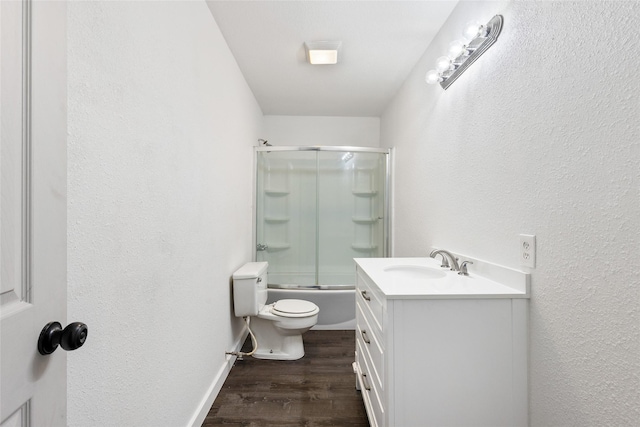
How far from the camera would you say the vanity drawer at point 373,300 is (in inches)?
43.7

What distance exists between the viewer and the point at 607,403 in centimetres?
75

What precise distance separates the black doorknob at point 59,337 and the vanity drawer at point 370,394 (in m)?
1.01

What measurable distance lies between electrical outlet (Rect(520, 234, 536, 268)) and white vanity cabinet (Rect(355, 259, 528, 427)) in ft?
0.37

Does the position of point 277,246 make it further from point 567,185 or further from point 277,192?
point 567,185

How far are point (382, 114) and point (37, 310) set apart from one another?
3299 millimetres

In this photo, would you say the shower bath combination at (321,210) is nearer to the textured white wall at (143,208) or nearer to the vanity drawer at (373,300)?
the textured white wall at (143,208)

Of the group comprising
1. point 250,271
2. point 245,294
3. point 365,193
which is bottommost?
point 245,294

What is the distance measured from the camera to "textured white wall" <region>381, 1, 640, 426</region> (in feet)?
2.31

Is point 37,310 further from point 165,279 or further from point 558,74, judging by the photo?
point 558,74

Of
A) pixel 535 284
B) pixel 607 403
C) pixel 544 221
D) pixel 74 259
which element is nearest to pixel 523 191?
pixel 544 221

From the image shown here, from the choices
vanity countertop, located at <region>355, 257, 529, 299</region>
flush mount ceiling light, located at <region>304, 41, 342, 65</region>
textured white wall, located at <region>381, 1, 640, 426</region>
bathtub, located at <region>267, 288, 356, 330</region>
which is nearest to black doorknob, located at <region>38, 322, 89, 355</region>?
Answer: vanity countertop, located at <region>355, 257, 529, 299</region>

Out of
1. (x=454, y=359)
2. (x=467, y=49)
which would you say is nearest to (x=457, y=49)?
(x=467, y=49)

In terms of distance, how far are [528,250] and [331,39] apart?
167 cm

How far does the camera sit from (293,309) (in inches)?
87.8
